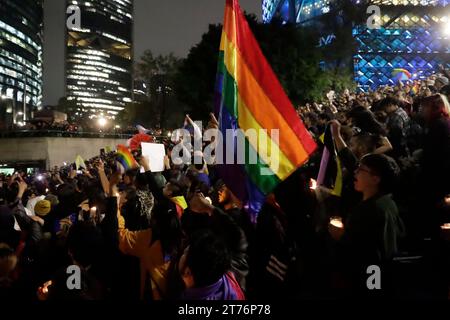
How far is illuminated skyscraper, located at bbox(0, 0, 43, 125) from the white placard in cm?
9318

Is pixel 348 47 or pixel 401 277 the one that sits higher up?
pixel 348 47

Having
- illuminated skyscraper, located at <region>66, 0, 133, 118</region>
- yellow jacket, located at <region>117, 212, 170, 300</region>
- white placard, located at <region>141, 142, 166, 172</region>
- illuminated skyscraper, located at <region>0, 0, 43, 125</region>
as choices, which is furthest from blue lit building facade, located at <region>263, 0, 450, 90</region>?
illuminated skyscraper, located at <region>66, 0, 133, 118</region>

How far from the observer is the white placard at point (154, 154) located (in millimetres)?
6152

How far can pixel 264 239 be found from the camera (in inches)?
133

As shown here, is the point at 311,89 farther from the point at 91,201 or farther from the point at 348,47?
the point at 91,201

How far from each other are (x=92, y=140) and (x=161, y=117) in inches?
374

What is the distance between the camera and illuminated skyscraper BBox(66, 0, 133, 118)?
142500 mm

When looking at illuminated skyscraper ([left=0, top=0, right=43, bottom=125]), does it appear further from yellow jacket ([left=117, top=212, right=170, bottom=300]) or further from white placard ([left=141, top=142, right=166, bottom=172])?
yellow jacket ([left=117, top=212, right=170, bottom=300])

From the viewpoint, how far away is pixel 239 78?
13.4 ft

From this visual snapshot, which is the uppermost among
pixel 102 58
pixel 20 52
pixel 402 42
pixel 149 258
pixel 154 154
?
pixel 102 58

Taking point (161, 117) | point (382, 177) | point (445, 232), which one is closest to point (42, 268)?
point (382, 177)

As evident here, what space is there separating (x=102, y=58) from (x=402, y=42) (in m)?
Result: 136

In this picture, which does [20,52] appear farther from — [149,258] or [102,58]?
[149,258]

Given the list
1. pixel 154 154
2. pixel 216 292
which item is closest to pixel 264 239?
pixel 216 292
